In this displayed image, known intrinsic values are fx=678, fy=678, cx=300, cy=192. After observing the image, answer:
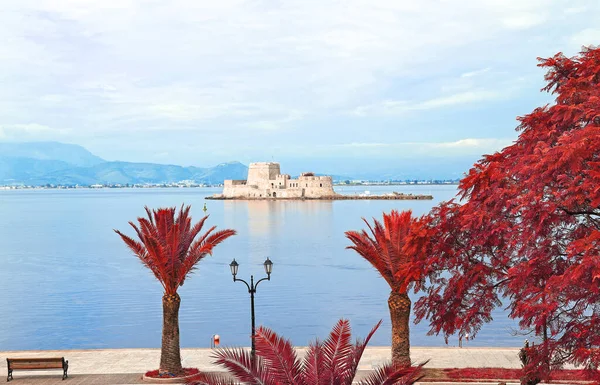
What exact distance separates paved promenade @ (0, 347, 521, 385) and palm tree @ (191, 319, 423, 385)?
10466 mm

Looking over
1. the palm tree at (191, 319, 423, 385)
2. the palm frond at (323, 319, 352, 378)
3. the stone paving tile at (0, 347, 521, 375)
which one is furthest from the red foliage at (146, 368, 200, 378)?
the palm frond at (323, 319, 352, 378)

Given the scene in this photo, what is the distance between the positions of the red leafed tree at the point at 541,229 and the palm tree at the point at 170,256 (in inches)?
287

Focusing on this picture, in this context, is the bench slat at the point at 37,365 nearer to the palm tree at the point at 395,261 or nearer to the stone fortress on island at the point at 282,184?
the palm tree at the point at 395,261

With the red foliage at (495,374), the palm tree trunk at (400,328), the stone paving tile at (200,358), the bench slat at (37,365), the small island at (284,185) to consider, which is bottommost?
the stone paving tile at (200,358)

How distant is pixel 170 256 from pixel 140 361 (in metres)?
4.31

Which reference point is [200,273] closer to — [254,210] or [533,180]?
[533,180]

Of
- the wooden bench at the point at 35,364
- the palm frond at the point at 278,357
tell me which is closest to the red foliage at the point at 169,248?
the wooden bench at the point at 35,364

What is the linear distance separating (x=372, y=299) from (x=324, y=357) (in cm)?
3801

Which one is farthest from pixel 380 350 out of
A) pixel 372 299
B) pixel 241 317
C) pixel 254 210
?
pixel 254 210

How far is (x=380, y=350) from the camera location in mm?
23812

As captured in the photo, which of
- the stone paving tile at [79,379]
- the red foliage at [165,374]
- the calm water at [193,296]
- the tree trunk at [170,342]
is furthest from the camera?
the calm water at [193,296]

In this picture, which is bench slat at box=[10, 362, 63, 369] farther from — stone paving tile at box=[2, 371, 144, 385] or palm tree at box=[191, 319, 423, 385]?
palm tree at box=[191, 319, 423, 385]

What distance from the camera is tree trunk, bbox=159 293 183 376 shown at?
20.3 m

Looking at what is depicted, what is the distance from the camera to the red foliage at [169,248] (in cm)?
2061
